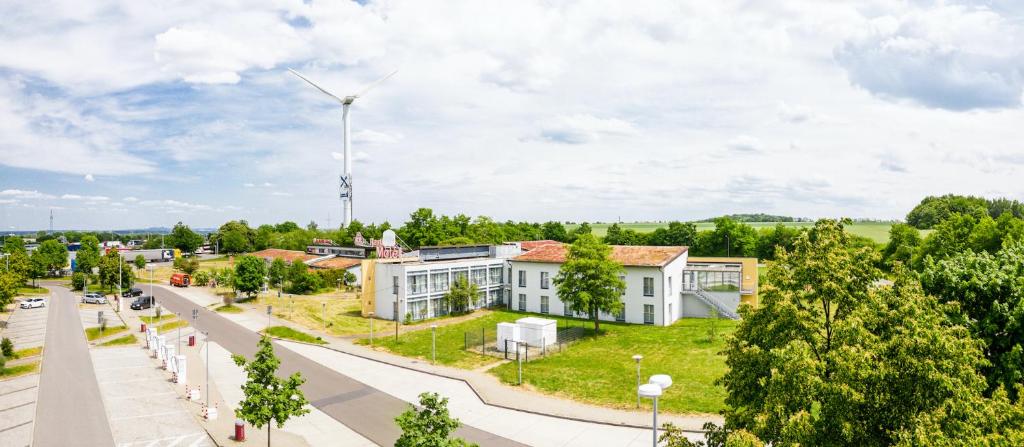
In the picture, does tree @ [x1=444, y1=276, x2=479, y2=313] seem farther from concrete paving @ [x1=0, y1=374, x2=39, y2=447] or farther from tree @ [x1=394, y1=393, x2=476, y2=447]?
tree @ [x1=394, y1=393, x2=476, y2=447]

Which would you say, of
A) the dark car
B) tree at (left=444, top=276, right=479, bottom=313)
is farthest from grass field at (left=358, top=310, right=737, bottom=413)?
the dark car

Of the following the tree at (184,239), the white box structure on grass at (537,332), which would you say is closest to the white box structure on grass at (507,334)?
the white box structure on grass at (537,332)

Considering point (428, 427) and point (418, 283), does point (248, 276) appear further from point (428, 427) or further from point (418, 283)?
point (428, 427)

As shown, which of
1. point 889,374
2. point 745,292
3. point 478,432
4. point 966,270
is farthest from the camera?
point 745,292

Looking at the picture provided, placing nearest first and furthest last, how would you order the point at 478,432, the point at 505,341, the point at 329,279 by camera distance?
the point at 478,432 → the point at 505,341 → the point at 329,279

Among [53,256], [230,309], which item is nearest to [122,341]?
[230,309]

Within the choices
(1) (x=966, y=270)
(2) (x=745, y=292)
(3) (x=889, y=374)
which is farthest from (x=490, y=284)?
(3) (x=889, y=374)

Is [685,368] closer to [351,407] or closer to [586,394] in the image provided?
[586,394]
